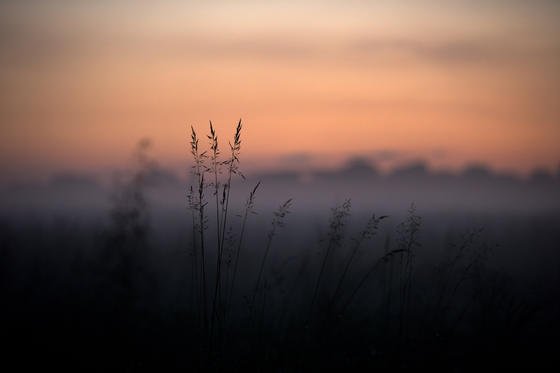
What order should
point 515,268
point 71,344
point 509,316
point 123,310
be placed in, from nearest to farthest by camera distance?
point 509,316 → point 71,344 → point 123,310 → point 515,268

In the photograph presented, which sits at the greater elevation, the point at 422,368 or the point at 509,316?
the point at 509,316

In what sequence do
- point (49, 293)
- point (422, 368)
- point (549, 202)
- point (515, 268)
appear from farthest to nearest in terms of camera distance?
1. point (549, 202)
2. point (515, 268)
3. point (49, 293)
4. point (422, 368)

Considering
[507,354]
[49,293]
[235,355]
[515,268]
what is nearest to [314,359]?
[235,355]

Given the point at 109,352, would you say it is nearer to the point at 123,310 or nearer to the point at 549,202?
the point at 123,310

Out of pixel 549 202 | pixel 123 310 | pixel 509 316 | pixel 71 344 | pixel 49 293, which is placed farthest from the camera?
pixel 549 202

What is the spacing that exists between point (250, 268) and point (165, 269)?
2.30 meters

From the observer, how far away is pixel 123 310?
26.9ft

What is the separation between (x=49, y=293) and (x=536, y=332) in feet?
24.5

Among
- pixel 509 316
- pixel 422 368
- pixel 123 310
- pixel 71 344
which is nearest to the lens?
pixel 422 368

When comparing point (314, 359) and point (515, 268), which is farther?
point (515, 268)

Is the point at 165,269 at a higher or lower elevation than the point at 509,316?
lower

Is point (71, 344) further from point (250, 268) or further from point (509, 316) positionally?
point (250, 268)

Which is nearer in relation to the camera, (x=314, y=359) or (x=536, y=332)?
(x=314, y=359)

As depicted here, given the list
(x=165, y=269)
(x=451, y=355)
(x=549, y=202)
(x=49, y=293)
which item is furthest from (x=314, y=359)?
(x=549, y=202)
